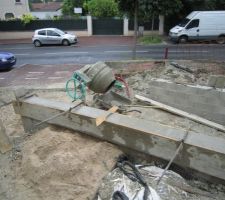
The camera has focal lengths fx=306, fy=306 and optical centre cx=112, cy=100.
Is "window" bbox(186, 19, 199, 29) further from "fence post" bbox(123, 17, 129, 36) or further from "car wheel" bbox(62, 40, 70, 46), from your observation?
"car wheel" bbox(62, 40, 70, 46)

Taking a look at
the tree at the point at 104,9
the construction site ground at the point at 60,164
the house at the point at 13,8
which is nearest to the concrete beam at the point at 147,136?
the construction site ground at the point at 60,164

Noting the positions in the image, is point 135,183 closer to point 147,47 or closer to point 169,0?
point 169,0

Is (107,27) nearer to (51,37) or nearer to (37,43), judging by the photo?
(51,37)

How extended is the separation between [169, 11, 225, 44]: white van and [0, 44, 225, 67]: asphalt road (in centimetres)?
144

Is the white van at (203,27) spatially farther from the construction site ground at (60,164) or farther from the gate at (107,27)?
the construction site ground at (60,164)

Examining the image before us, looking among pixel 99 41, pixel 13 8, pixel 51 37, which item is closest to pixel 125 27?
pixel 99 41

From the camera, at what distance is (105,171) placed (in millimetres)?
5762

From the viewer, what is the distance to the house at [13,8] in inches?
1624

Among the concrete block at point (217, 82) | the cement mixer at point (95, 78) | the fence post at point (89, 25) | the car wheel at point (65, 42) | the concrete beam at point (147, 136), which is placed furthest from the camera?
the fence post at point (89, 25)

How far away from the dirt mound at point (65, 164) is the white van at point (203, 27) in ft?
66.8

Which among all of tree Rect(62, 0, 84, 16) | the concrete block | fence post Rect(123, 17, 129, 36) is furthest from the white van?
tree Rect(62, 0, 84, 16)

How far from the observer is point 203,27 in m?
24.7

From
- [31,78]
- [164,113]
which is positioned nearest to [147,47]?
[31,78]

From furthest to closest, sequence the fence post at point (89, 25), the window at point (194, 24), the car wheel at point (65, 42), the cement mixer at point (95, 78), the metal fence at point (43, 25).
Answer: the metal fence at point (43, 25) < the fence post at point (89, 25) < the car wheel at point (65, 42) < the window at point (194, 24) < the cement mixer at point (95, 78)
